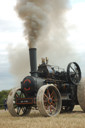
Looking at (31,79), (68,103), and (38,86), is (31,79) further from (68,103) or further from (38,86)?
(68,103)

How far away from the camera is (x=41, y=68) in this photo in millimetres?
12734

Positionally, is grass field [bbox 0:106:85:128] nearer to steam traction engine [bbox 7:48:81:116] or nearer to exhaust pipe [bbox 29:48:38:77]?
steam traction engine [bbox 7:48:81:116]

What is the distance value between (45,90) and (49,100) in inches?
24.6

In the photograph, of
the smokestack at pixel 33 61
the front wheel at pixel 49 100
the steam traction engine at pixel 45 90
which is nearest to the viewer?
the front wheel at pixel 49 100

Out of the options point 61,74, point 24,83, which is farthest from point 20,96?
point 61,74

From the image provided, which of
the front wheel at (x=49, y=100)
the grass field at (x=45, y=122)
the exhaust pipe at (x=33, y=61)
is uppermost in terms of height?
the exhaust pipe at (x=33, y=61)

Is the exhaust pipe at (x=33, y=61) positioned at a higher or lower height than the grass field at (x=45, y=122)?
higher

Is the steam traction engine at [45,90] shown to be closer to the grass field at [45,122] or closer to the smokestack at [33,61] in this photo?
the smokestack at [33,61]

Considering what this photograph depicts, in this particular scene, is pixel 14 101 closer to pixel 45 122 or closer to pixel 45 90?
pixel 45 90

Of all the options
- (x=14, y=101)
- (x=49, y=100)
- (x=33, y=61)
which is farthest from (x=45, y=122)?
(x=14, y=101)

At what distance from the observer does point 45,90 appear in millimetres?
11789

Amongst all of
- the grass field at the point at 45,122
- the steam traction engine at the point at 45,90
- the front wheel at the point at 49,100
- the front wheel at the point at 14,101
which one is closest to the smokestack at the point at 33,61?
the steam traction engine at the point at 45,90

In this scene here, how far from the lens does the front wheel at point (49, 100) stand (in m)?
10.5

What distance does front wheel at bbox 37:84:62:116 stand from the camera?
34.5 ft
